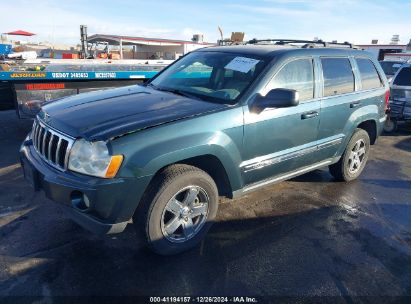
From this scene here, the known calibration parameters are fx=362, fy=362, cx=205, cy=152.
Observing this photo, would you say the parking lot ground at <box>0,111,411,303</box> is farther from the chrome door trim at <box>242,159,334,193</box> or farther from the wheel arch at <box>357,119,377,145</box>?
the wheel arch at <box>357,119,377,145</box>

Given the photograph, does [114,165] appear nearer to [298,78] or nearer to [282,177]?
[282,177]

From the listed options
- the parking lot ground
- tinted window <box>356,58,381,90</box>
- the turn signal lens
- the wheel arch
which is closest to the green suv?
the turn signal lens

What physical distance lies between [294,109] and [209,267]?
72.3 inches

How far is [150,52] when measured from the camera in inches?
696

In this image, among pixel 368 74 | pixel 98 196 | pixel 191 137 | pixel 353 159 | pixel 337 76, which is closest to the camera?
pixel 98 196

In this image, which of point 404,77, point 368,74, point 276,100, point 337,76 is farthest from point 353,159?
point 404,77

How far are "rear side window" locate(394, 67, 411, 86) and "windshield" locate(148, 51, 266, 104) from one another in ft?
21.4

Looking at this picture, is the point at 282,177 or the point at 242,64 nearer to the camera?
the point at 242,64

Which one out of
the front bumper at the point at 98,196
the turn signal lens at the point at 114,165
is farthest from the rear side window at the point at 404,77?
the turn signal lens at the point at 114,165

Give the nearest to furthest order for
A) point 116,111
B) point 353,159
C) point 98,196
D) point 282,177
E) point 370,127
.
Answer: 1. point 98,196
2. point 116,111
3. point 282,177
4. point 353,159
5. point 370,127

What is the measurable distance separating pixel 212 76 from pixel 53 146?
1800 millimetres

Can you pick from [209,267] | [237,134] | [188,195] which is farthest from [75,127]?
[209,267]

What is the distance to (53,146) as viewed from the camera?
9.98 ft

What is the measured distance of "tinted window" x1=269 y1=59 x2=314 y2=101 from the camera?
3707mm
